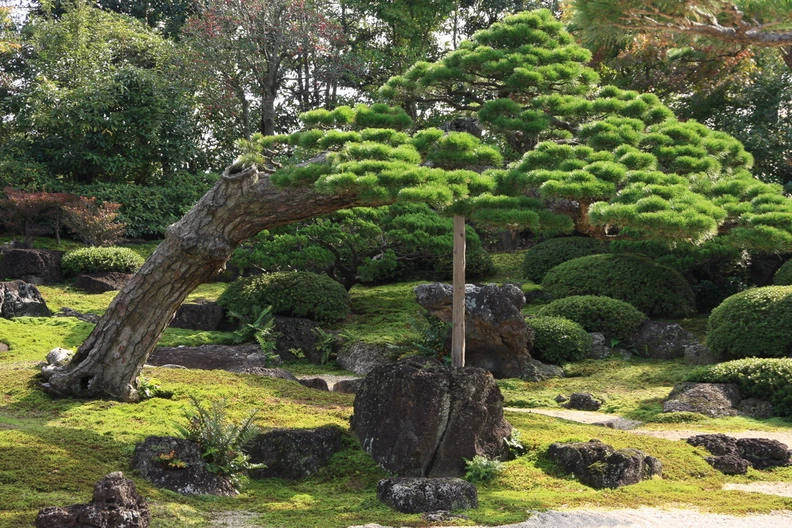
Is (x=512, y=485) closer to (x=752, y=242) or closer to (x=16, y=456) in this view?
(x=752, y=242)

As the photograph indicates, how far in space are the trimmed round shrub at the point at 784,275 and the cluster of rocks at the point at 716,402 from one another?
14.2ft

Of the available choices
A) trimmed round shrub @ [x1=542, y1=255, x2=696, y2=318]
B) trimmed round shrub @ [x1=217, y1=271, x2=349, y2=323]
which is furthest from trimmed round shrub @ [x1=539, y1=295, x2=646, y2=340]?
trimmed round shrub @ [x1=217, y1=271, x2=349, y2=323]

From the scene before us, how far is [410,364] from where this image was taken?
24.8 ft

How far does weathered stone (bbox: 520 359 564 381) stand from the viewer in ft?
43.3

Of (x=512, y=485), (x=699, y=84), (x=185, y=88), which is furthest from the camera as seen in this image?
(x=185, y=88)

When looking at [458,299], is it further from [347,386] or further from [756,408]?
[756,408]

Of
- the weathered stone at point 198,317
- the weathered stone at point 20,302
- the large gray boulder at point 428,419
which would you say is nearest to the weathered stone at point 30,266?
the weathered stone at point 20,302

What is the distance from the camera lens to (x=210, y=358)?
42.6 ft

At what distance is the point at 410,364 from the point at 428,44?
70.6 ft

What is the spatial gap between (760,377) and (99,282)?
12193 millimetres

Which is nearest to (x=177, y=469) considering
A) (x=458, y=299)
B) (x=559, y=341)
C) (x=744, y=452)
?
(x=458, y=299)

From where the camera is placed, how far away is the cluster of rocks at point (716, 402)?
10.9m

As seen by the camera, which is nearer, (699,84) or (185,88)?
(699,84)

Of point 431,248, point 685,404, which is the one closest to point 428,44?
point 431,248
